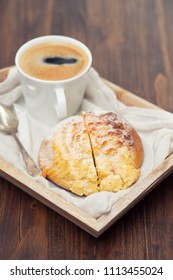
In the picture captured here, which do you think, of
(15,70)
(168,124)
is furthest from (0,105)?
(168,124)

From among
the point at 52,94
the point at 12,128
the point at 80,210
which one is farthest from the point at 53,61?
the point at 80,210

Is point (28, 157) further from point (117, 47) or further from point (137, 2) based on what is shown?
point (137, 2)

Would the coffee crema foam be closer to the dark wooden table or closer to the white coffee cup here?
the white coffee cup

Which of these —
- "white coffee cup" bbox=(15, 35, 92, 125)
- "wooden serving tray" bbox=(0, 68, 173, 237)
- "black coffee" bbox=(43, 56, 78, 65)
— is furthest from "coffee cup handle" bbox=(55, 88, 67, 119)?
"wooden serving tray" bbox=(0, 68, 173, 237)

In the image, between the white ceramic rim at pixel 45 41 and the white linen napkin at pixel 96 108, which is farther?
the white ceramic rim at pixel 45 41

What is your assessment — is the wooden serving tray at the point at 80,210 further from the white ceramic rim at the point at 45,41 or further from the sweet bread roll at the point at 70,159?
the white ceramic rim at the point at 45,41

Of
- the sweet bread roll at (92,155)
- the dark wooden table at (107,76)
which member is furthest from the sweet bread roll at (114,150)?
the dark wooden table at (107,76)
